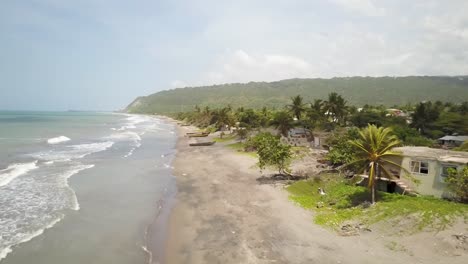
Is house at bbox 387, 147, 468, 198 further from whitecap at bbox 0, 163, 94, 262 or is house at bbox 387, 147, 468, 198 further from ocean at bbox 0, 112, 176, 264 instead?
whitecap at bbox 0, 163, 94, 262

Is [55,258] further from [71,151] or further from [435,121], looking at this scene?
[435,121]

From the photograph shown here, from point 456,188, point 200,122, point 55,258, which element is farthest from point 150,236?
point 200,122

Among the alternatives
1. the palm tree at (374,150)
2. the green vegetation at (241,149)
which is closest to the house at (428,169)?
the palm tree at (374,150)

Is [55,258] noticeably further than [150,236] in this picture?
No

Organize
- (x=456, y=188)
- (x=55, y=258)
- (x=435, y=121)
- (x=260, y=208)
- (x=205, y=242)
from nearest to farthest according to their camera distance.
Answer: (x=55, y=258) < (x=205, y=242) < (x=456, y=188) < (x=260, y=208) < (x=435, y=121)

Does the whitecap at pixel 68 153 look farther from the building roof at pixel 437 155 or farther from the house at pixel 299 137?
the building roof at pixel 437 155

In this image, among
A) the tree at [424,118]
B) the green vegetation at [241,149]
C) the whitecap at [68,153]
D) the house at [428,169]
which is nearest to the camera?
the house at [428,169]

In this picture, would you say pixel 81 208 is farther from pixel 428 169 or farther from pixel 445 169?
pixel 445 169
